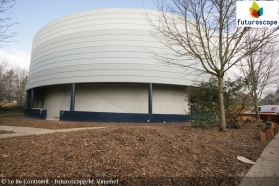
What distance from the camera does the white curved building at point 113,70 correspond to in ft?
53.7

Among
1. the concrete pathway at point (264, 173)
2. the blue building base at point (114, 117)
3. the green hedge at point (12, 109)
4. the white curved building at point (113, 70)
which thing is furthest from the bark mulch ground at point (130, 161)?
the green hedge at point (12, 109)

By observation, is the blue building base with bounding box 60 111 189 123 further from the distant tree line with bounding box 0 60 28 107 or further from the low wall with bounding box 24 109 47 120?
the distant tree line with bounding box 0 60 28 107

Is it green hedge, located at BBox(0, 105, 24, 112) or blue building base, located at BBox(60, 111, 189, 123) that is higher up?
green hedge, located at BBox(0, 105, 24, 112)

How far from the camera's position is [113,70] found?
1644cm

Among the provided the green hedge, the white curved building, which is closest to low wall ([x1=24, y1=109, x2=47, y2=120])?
the white curved building

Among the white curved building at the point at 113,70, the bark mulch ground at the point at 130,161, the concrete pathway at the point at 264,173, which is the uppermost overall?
the white curved building at the point at 113,70

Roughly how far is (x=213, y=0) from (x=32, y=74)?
23627 millimetres

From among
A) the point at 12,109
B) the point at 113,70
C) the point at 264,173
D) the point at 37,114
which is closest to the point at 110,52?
the point at 113,70

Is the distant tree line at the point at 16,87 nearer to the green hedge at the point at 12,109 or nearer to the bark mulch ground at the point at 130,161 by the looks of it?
the green hedge at the point at 12,109

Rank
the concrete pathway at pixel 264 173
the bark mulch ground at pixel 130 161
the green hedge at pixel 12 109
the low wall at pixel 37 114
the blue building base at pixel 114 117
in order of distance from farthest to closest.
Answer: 1. the green hedge at pixel 12 109
2. the low wall at pixel 37 114
3. the blue building base at pixel 114 117
4. the concrete pathway at pixel 264 173
5. the bark mulch ground at pixel 130 161

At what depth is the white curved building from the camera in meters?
16.4

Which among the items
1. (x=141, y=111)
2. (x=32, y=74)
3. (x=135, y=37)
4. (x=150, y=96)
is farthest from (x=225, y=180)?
(x=32, y=74)

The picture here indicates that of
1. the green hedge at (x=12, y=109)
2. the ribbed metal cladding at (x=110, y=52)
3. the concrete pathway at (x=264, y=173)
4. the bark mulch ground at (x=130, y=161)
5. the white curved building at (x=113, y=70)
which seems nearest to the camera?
the bark mulch ground at (x=130, y=161)

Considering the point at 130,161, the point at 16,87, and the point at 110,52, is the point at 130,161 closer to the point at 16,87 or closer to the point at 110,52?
the point at 110,52
